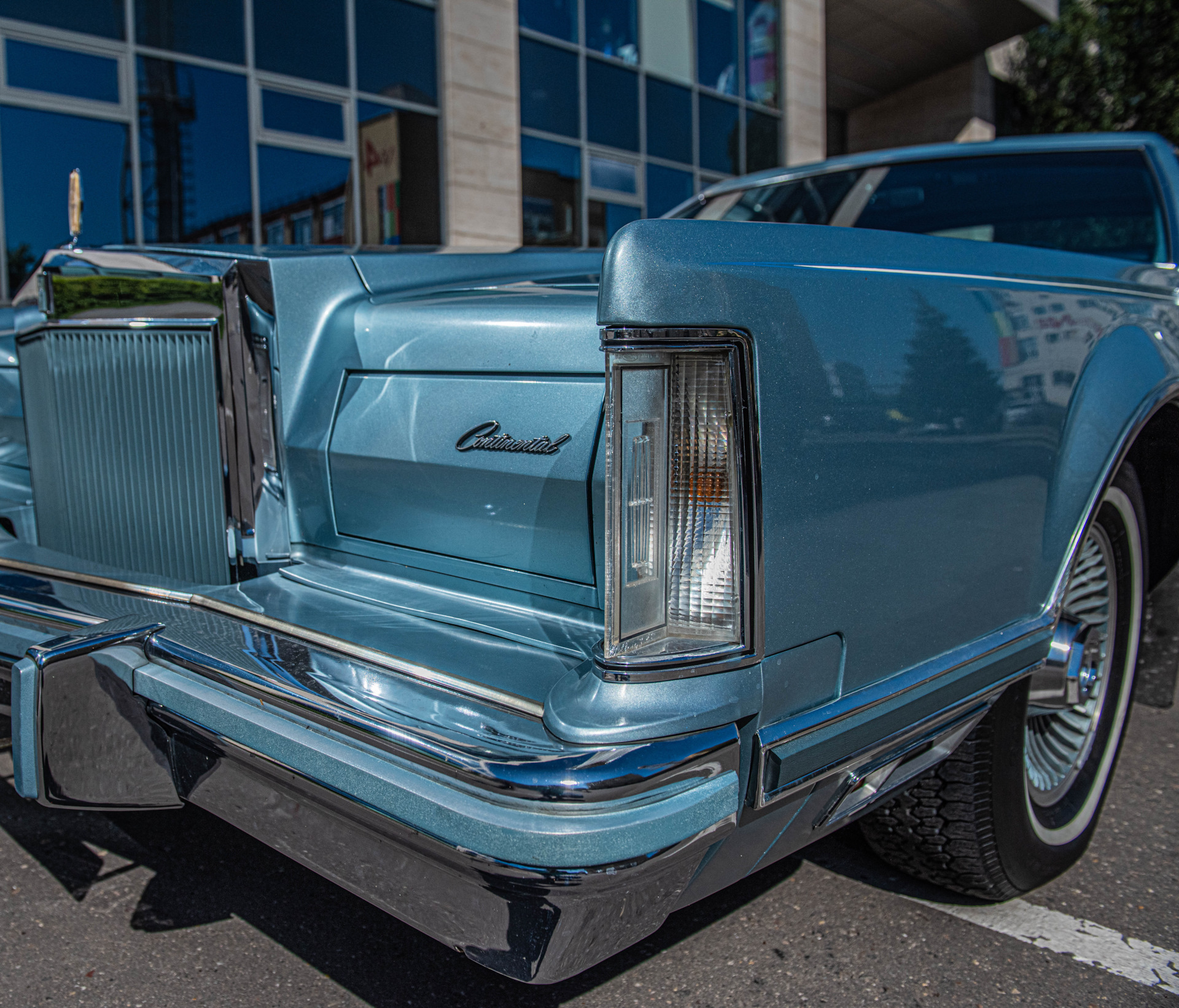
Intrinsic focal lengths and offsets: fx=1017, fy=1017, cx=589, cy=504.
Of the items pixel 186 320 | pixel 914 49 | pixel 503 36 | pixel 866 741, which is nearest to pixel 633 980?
pixel 866 741

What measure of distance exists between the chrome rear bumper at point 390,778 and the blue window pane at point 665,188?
10.6 metres

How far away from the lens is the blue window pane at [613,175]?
36.1 feet

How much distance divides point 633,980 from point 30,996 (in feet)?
3.63

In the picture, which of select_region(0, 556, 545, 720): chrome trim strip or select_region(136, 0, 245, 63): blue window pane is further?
select_region(136, 0, 245, 63): blue window pane

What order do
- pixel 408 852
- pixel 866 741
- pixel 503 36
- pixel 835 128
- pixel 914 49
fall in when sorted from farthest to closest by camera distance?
pixel 835 128
pixel 914 49
pixel 503 36
pixel 866 741
pixel 408 852

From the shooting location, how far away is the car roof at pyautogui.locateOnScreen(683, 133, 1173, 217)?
2.94 m

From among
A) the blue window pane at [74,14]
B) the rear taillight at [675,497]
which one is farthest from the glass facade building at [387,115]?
the rear taillight at [675,497]

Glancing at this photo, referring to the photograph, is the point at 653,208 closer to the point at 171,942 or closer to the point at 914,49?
the point at 914,49

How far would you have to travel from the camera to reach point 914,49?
18219mm

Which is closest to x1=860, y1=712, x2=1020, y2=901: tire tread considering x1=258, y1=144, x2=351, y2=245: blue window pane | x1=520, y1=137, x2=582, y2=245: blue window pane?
x1=258, y1=144, x2=351, y2=245: blue window pane

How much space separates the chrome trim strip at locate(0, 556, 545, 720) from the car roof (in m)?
2.36

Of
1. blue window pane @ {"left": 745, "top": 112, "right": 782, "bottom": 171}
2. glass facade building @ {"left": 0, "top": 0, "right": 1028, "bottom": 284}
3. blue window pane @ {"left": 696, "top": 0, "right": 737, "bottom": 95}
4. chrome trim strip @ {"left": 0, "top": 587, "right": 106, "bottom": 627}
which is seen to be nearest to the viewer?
chrome trim strip @ {"left": 0, "top": 587, "right": 106, "bottom": 627}

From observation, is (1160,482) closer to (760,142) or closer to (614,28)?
(614,28)

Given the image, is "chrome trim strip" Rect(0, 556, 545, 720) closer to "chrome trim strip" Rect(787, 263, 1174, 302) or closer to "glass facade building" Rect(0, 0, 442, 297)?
"chrome trim strip" Rect(787, 263, 1174, 302)
